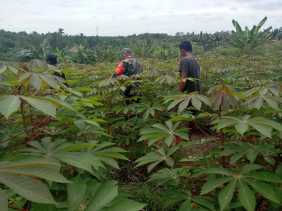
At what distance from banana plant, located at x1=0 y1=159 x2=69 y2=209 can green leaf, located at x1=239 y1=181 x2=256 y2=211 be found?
700mm

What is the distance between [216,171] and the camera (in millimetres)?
1357

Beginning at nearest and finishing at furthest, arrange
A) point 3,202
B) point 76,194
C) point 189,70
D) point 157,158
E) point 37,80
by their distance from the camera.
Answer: point 3,202, point 76,194, point 37,80, point 157,158, point 189,70

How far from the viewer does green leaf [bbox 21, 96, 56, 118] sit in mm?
971

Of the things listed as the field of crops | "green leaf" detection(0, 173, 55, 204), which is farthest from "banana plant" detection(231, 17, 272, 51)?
"green leaf" detection(0, 173, 55, 204)

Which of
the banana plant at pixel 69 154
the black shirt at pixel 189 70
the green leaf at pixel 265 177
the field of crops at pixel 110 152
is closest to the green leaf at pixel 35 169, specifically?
the field of crops at pixel 110 152

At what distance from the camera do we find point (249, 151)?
145 centimetres

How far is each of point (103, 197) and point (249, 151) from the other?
0.69 m

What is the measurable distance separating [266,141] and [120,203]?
0.87 meters

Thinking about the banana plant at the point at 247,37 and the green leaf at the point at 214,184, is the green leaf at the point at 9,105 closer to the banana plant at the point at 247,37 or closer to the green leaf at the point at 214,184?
the green leaf at the point at 214,184

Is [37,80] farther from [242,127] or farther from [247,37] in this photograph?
[247,37]

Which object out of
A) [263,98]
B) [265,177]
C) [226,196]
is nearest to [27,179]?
[226,196]

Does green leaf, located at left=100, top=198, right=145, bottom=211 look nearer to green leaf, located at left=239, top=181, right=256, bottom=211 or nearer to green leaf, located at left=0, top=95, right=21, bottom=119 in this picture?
green leaf, located at left=0, top=95, right=21, bottom=119

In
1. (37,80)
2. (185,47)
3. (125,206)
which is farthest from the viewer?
(185,47)

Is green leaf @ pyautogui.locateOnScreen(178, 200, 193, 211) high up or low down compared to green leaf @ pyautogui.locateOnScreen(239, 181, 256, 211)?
down
